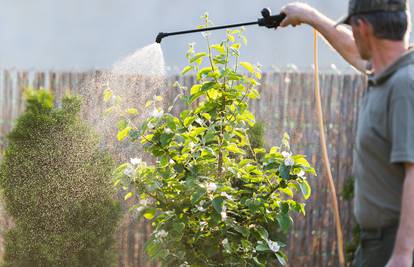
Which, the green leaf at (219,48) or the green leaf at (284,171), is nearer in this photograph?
the green leaf at (284,171)

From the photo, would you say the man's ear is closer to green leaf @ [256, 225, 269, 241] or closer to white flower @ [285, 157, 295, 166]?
white flower @ [285, 157, 295, 166]

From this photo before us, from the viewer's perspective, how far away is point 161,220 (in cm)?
401

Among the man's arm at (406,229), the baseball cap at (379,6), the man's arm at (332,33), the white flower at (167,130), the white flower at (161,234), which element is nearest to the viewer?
the man's arm at (406,229)

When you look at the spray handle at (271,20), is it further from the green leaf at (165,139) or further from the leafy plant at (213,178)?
the green leaf at (165,139)

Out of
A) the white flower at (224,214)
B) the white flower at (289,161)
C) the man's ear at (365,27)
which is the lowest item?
the white flower at (224,214)

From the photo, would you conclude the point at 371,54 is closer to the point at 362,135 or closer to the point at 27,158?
the point at 362,135

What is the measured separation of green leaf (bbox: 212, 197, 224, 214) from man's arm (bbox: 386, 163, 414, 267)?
5.59ft

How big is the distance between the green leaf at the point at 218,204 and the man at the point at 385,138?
4.78 ft

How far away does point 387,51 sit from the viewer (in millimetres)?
2148

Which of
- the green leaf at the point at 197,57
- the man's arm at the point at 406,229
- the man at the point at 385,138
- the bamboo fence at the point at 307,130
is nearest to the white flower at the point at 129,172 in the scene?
the green leaf at the point at 197,57

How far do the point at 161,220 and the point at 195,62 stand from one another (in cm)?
79

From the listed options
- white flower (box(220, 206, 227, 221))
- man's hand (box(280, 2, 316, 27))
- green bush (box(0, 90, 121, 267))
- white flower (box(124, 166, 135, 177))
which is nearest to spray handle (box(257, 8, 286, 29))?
man's hand (box(280, 2, 316, 27))

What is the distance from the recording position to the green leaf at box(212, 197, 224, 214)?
144 inches

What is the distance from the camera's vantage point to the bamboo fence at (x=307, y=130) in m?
6.41
